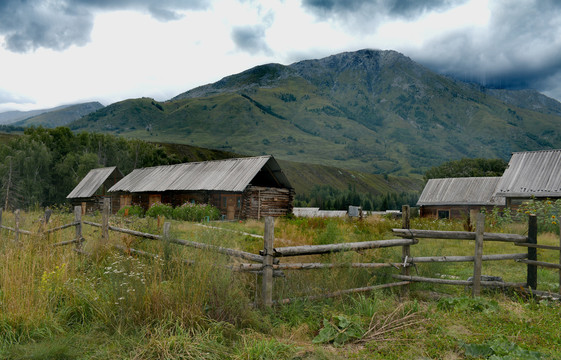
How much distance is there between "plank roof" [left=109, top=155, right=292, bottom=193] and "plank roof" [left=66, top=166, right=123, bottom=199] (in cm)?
600

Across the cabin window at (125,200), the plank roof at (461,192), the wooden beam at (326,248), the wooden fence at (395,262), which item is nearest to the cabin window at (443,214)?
the plank roof at (461,192)

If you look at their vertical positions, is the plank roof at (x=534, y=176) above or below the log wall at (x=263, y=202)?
above

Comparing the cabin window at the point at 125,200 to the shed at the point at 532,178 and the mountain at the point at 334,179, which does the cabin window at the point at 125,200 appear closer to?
the shed at the point at 532,178

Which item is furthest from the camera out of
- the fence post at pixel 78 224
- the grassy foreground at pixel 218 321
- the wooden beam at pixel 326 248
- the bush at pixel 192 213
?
the bush at pixel 192 213

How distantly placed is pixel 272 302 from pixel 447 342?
8.07 ft

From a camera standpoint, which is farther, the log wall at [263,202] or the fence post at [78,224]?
the log wall at [263,202]

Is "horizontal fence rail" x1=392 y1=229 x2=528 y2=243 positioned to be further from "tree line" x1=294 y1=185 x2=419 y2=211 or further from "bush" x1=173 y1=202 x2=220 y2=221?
"tree line" x1=294 y1=185 x2=419 y2=211

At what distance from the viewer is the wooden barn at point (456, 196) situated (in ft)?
112

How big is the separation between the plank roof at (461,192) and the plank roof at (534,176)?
7940 mm

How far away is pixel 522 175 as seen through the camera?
24.4 meters

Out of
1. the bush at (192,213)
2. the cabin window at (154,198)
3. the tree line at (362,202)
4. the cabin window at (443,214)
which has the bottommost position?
the tree line at (362,202)

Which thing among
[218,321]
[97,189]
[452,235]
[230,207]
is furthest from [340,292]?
[97,189]

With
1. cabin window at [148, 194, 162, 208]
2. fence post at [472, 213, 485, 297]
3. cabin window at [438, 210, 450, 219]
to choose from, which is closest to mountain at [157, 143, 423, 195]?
cabin window at [438, 210, 450, 219]

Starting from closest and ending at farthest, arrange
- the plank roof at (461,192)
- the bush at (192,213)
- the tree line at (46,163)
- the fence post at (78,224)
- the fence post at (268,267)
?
1. the fence post at (268,267)
2. the fence post at (78,224)
3. the bush at (192,213)
4. the plank roof at (461,192)
5. the tree line at (46,163)
